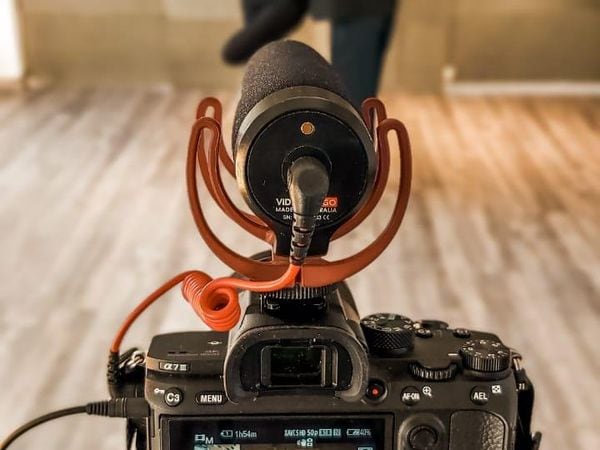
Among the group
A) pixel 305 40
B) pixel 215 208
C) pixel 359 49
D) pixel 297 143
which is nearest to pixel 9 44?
pixel 305 40

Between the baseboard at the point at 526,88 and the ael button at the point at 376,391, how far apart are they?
12.9 ft

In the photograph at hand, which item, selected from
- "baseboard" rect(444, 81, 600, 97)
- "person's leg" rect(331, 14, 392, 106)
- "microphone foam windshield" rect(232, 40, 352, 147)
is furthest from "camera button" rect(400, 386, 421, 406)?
"baseboard" rect(444, 81, 600, 97)

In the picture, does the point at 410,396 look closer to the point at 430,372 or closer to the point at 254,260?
the point at 430,372

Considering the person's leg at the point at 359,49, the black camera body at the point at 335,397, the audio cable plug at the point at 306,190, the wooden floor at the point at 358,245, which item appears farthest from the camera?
the person's leg at the point at 359,49

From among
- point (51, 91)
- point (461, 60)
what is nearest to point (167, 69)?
point (51, 91)

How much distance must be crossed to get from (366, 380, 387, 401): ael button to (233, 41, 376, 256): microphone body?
155mm

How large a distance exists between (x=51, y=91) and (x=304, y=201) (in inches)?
166

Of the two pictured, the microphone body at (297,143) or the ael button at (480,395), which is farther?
the ael button at (480,395)

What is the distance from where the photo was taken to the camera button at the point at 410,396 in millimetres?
860

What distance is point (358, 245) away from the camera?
110 inches

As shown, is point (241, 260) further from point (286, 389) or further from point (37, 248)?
point (37, 248)

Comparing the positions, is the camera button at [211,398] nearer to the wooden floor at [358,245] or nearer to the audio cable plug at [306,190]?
the audio cable plug at [306,190]

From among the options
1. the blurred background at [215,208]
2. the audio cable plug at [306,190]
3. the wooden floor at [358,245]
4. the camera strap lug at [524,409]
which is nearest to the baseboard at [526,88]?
the blurred background at [215,208]

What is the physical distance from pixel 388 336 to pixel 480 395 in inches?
3.8
